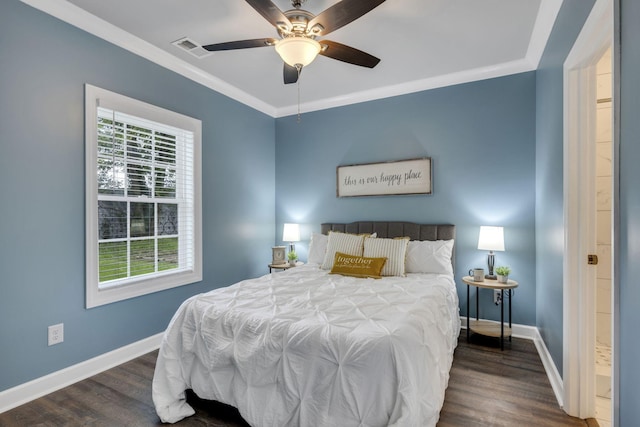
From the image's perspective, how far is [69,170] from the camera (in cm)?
249

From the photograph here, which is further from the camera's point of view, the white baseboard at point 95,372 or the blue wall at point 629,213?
the white baseboard at point 95,372

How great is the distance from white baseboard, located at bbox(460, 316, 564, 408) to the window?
10.5ft

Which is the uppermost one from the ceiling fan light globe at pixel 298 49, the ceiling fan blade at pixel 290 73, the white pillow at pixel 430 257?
the ceiling fan blade at pixel 290 73

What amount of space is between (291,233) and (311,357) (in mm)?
2768

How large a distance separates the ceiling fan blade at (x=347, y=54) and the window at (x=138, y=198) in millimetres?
1805

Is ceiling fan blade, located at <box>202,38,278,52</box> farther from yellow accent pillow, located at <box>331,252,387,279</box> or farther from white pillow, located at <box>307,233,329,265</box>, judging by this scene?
white pillow, located at <box>307,233,329,265</box>

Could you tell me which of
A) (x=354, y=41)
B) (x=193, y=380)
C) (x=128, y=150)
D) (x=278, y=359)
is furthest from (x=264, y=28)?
(x=193, y=380)

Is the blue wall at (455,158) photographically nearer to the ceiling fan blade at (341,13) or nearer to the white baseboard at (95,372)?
the white baseboard at (95,372)

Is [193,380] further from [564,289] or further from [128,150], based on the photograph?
[564,289]

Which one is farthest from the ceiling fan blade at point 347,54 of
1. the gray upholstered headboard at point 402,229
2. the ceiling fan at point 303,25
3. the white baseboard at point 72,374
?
the white baseboard at point 72,374

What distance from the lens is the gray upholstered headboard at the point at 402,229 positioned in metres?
3.61

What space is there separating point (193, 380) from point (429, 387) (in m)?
1.44

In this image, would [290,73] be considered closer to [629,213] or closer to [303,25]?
[303,25]

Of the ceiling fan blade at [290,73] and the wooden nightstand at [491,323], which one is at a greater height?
the ceiling fan blade at [290,73]
